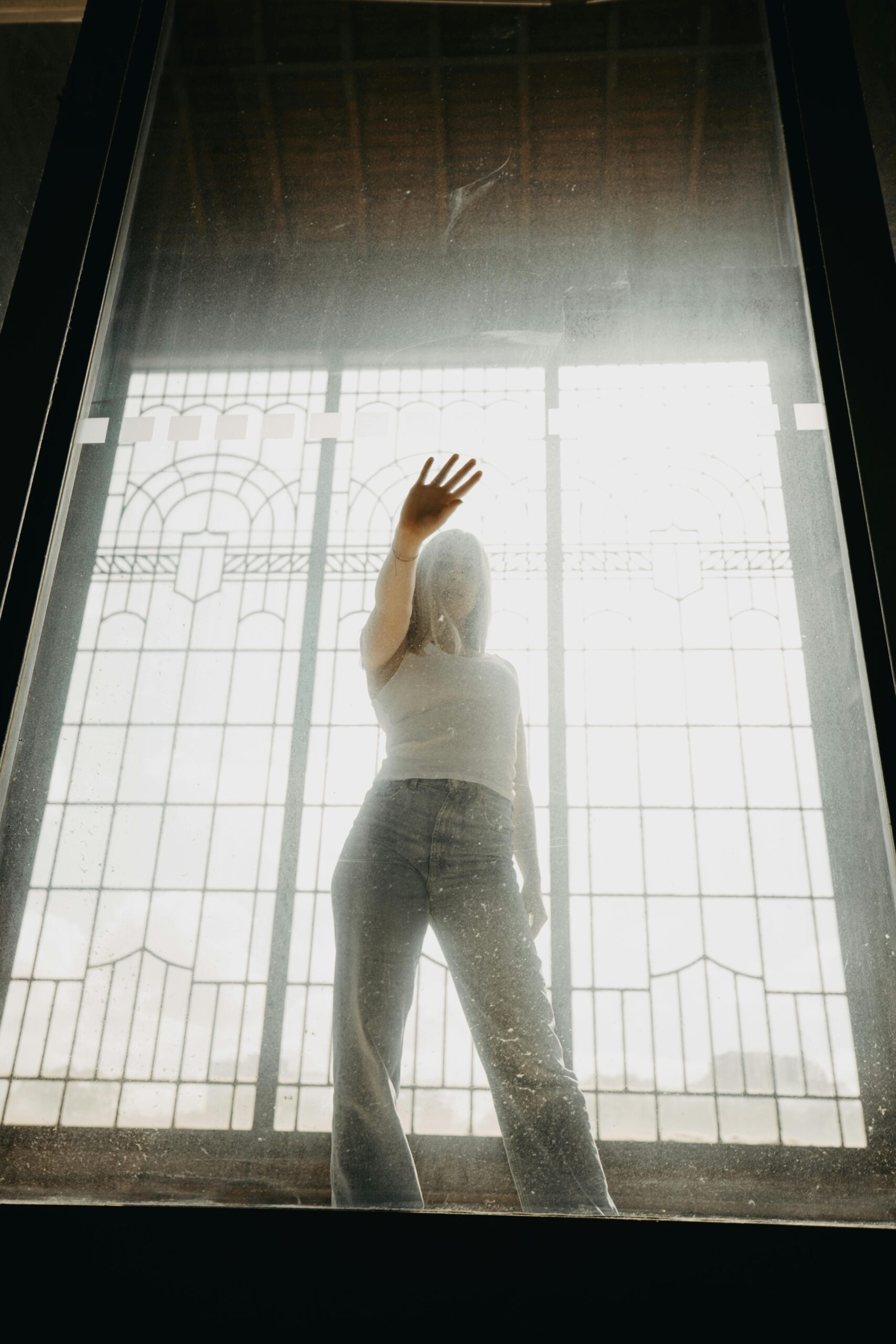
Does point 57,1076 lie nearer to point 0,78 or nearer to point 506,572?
point 506,572

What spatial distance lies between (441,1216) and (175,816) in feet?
1.63

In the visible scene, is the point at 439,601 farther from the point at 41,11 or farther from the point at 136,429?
the point at 41,11

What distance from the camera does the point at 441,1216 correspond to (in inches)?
27.9

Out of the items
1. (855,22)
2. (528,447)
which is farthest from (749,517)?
(855,22)

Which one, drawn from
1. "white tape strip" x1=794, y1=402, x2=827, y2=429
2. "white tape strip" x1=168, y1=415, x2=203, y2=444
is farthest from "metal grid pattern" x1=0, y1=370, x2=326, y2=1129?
"white tape strip" x1=794, y1=402, x2=827, y2=429

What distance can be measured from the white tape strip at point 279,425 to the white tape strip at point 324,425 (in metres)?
0.02

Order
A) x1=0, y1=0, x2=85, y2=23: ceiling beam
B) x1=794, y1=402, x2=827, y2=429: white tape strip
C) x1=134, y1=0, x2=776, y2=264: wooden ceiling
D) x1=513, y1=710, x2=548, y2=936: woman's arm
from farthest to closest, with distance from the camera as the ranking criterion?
1. x1=0, y1=0, x2=85, y2=23: ceiling beam
2. x1=134, y1=0, x2=776, y2=264: wooden ceiling
3. x1=794, y1=402, x2=827, y2=429: white tape strip
4. x1=513, y1=710, x2=548, y2=936: woman's arm

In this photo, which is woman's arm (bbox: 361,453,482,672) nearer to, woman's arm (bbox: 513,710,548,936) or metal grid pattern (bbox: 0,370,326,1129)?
metal grid pattern (bbox: 0,370,326,1129)

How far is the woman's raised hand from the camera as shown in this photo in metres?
1.12

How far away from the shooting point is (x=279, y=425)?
1.17 metres

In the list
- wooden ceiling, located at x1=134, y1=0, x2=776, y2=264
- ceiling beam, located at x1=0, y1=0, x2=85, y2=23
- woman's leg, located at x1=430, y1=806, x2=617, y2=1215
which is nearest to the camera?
woman's leg, located at x1=430, y1=806, x2=617, y2=1215

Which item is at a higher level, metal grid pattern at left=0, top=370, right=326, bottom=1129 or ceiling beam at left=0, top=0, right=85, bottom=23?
ceiling beam at left=0, top=0, right=85, bottom=23

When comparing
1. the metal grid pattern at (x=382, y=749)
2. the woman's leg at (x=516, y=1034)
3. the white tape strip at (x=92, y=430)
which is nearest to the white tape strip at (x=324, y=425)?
the metal grid pattern at (x=382, y=749)

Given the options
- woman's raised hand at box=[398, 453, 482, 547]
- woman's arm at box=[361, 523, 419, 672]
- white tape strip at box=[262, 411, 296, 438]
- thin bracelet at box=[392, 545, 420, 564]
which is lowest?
woman's arm at box=[361, 523, 419, 672]
